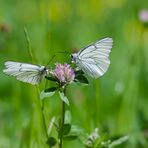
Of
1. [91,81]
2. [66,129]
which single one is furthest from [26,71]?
[91,81]

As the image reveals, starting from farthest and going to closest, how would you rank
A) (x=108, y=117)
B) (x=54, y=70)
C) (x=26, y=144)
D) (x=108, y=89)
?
(x=108, y=89)
(x=108, y=117)
(x=26, y=144)
(x=54, y=70)

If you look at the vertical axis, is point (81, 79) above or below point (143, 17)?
above

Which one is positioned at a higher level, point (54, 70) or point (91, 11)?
point (54, 70)

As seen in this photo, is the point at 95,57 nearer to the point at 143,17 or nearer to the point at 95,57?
the point at 95,57

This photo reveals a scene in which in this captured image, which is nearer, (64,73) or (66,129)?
(64,73)

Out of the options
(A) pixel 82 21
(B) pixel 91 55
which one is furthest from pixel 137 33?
(B) pixel 91 55

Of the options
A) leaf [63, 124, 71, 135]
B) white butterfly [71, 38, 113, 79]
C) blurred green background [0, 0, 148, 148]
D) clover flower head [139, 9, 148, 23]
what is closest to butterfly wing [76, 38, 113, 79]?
white butterfly [71, 38, 113, 79]

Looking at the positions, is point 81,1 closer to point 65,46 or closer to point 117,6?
point 117,6
